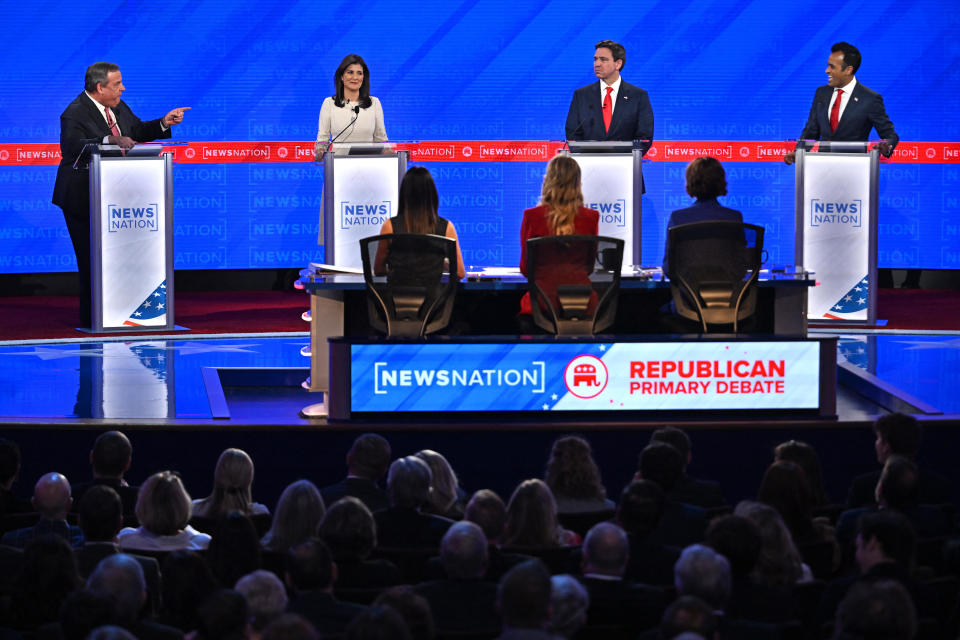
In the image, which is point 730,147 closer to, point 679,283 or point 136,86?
point 136,86

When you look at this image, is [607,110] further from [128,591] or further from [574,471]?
[128,591]

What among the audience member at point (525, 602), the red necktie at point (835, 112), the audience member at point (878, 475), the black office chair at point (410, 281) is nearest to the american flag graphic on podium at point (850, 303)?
the red necktie at point (835, 112)

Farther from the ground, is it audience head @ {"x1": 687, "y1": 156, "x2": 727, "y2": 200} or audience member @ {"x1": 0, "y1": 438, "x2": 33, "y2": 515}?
audience head @ {"x1": 687, "y1": 156, "x2": 727, "y2": 200}

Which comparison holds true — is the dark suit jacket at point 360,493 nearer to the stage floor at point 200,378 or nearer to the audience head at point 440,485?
the audience head at point 440,485

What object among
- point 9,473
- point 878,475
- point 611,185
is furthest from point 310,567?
point 611,185

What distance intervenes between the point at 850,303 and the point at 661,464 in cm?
463

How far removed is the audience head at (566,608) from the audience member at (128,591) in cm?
82

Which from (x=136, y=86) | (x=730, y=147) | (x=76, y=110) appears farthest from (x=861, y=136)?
(x=136, y=86)

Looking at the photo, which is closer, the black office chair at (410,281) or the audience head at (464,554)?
the audience head at (464,554)

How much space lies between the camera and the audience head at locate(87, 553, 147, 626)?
2.86 metres

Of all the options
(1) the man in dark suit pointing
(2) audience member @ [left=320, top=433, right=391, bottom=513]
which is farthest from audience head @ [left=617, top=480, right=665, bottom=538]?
(1) the man in dark suit pointing

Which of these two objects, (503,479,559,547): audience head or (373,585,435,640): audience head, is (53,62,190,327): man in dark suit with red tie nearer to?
(503,479,559,547): audience head

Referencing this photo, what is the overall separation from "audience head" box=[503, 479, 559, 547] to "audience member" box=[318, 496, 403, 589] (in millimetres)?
479

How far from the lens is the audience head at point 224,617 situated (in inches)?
106
